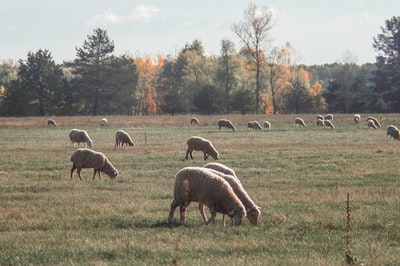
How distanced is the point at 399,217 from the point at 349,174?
9052 millimetres

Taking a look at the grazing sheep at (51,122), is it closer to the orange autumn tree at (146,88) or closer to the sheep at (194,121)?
the sheep at (194,121)

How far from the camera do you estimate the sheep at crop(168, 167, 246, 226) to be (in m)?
13.7

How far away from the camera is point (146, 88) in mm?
134375

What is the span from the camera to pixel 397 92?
90.1m

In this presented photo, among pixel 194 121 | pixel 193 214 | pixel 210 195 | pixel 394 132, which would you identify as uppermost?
pixel 210 195

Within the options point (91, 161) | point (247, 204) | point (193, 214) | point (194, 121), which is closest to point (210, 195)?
point (247, 204)

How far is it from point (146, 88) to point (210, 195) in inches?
4797

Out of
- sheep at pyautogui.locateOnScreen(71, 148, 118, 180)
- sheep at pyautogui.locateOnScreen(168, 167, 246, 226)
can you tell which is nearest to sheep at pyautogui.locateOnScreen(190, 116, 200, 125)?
sheep at pyautogui.locateOnScreen(71, 148, 118, 180)

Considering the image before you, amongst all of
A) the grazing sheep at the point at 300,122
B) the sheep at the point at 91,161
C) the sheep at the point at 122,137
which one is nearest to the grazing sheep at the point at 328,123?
the grazing sheep at the point at 300,122

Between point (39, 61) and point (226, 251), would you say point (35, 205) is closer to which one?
point (226, 251)

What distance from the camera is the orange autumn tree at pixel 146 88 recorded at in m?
130

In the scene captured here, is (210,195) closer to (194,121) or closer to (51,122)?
(51,122)

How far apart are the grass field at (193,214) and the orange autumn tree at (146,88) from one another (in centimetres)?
9959

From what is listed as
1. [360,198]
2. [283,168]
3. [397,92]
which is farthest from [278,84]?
[360,198]
